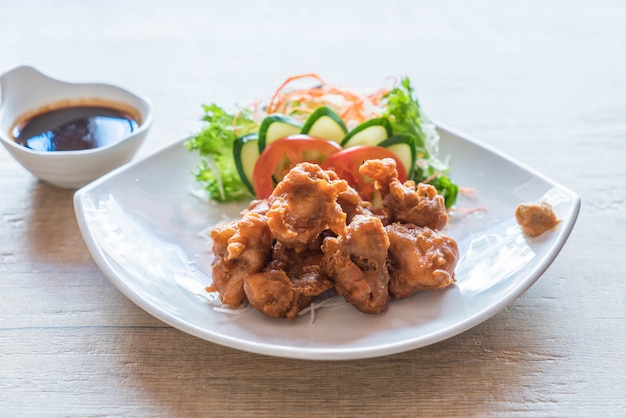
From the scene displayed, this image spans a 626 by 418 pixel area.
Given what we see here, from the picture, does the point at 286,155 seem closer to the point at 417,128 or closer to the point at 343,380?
the point at 417,128

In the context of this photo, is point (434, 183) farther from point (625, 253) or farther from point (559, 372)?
point (559, 372)

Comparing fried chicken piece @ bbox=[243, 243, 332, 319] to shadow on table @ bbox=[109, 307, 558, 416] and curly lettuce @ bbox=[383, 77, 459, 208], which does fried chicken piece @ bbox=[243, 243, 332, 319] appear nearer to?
shadow on table @ bbox=[109, 307, 558, 416]

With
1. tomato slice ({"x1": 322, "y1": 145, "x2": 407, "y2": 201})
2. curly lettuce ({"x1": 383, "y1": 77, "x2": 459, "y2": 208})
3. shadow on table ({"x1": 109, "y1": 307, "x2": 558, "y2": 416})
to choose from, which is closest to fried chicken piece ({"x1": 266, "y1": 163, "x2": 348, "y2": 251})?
shadow on table ({"x1": 109, "y1": 307, "x2": 558, "y2": 416})

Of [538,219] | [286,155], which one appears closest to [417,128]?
[286,155]

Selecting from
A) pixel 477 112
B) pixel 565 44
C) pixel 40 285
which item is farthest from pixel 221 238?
pixel 565 44

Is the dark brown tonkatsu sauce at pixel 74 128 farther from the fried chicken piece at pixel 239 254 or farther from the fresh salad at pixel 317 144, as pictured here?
the fried chicken piece at pixel 239 254

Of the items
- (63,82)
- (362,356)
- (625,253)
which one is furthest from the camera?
(63,82)
